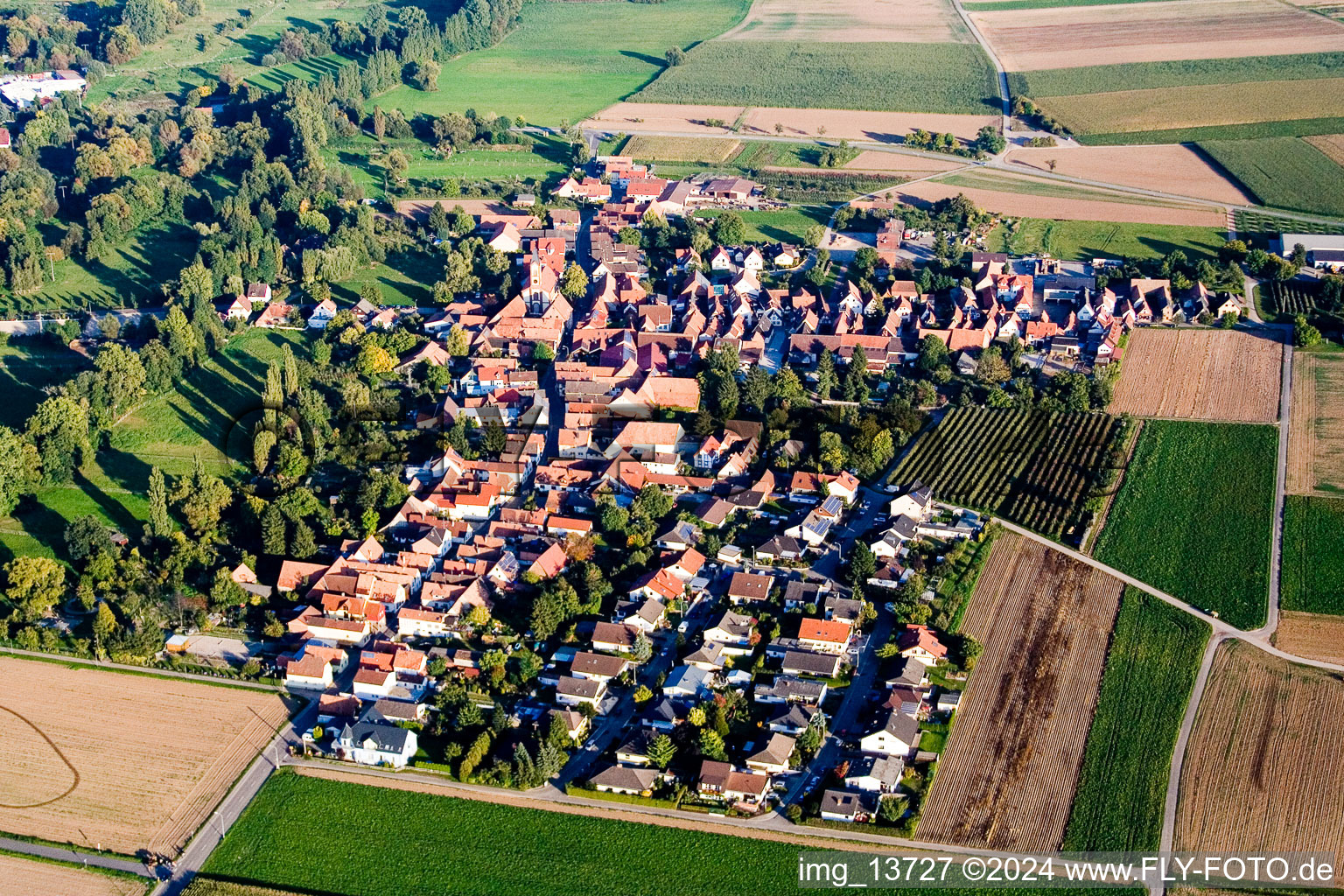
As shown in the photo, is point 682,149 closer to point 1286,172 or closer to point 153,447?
point 1286,172

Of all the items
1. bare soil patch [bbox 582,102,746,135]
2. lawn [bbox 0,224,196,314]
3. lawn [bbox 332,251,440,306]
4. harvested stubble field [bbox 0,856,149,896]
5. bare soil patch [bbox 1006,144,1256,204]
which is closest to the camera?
harvested stubble field [bbox 0,856,149,896]

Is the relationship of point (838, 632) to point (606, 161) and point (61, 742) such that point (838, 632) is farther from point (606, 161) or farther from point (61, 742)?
point (606, 161)

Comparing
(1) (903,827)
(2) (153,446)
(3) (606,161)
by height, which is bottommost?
(1) (903,827)

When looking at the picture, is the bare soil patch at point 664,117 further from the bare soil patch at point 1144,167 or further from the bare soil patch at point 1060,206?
the bare soil patch at point 1144,167

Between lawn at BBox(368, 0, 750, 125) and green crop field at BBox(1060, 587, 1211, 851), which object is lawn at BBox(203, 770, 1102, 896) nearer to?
green crop field at BBox(1060, 587, 1211, 851)

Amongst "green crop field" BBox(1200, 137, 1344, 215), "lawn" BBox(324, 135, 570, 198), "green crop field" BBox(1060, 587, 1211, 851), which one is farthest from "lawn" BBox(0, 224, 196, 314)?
"green crop field" BBox(1200, 137, 1344, 215)

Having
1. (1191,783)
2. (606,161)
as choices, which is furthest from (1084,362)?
(606,161)

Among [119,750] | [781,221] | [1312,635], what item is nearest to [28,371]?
[119,750]

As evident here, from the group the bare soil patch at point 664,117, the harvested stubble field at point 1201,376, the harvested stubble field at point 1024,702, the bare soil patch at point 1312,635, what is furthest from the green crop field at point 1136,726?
the bare soil patch at point 664,117
